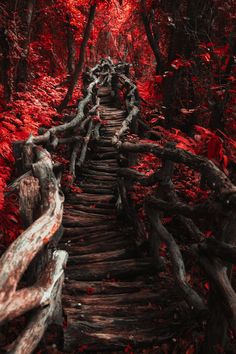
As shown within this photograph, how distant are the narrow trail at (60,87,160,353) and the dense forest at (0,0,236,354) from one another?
0.02m

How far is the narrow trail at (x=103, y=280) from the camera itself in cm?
341

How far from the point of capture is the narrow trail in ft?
11.2

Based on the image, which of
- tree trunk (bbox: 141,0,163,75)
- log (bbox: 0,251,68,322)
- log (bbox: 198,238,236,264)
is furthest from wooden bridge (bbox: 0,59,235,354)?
tree trunk (bbox: 141,0,163,75)

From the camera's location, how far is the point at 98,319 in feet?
11.9

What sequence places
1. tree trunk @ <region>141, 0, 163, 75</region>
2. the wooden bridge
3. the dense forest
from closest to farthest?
the wooden bridge < the dense forest < tree trunk @ <region>141, 0, 163, 75</region>

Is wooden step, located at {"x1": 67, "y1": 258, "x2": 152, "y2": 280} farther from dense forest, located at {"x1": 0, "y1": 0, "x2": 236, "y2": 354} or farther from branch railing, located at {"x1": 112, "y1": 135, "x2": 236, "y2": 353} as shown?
branch railing, located at {"x1": 112, "y1": 135, "x2": 236, "y2": 353}

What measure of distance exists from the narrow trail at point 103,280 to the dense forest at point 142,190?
0.02 m

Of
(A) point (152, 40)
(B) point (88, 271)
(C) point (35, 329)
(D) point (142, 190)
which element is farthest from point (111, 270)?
(A) point (152, 40)

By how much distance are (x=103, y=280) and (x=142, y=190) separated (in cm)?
226

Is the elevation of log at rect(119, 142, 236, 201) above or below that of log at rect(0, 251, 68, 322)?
above

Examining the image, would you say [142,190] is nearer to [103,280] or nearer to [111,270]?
[111,270]

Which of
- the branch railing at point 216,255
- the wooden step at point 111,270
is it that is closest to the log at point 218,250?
the branch railing at point 216,255

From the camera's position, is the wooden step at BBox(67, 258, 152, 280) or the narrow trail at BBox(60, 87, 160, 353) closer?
the narrow trail at BBox(60, 87, 160, 353)

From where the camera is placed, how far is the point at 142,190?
630cm
